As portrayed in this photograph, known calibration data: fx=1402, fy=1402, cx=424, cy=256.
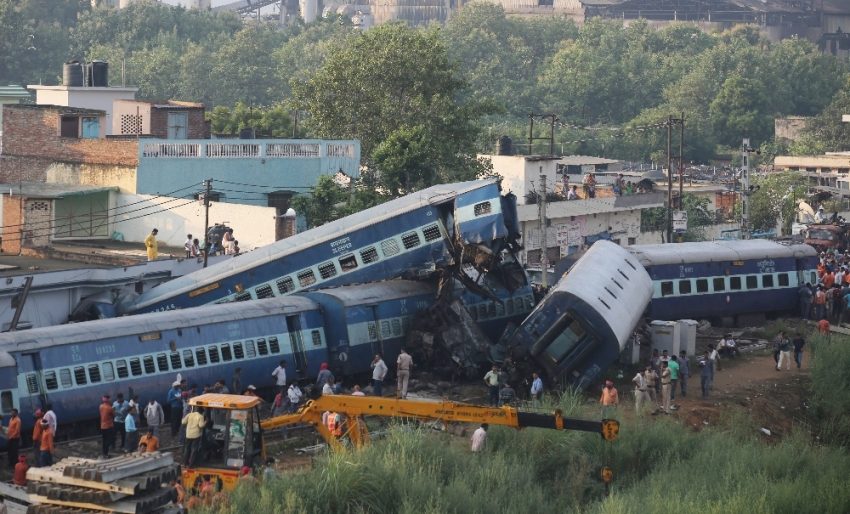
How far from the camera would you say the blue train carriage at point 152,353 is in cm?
2633

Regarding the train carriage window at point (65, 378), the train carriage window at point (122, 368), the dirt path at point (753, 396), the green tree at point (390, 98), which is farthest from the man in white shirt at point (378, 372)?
the green tree at point (390, 98)

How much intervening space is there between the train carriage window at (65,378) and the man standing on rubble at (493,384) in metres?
8.92

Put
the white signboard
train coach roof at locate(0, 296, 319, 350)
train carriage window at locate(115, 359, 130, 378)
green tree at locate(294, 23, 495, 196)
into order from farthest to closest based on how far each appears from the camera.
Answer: green tree at locate(294, 23, 495, 196)
the white signboard
train carriage window at locate(115, 359, 130, 378)
train coach roof at locate(0, 296, 319, 350)

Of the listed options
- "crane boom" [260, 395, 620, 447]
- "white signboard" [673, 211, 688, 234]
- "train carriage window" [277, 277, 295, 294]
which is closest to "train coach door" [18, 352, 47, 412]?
"crane boom" [260, 395, 620, 447]

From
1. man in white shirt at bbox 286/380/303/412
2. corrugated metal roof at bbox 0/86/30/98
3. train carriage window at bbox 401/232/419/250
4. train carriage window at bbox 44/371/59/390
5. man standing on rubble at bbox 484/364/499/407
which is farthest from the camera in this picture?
corrugated metal roof at bbox 0/86/30/98

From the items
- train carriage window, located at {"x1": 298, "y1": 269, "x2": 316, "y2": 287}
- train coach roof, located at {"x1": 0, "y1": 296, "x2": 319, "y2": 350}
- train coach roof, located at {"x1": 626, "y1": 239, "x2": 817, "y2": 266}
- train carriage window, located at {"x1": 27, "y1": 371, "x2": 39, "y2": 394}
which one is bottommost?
train carriage window, located at {"x1": 27, "y1": 371, "x2": 39, "y2": 394}

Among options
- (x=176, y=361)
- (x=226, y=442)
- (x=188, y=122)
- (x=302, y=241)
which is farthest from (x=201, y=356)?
(x=188, y=122)

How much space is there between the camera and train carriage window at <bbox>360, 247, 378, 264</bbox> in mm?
34469

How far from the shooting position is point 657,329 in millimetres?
36344

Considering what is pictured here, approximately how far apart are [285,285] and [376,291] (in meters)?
2.71

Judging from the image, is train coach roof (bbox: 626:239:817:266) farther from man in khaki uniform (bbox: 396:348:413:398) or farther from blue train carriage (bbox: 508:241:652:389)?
man in khaki uniform (bbox: 396:348:413:398)

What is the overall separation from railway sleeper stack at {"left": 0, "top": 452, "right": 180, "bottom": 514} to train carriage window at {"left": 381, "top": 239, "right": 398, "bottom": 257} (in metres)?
15.1

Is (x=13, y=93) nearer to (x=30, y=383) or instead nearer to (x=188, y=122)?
(x=188, y=122)

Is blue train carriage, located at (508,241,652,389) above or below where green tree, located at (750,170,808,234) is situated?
below
